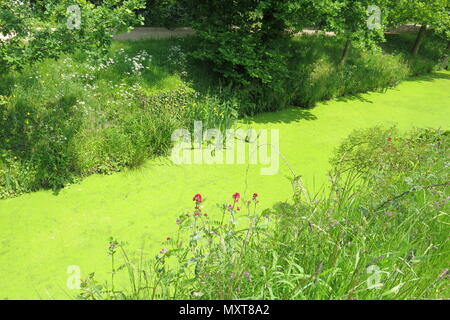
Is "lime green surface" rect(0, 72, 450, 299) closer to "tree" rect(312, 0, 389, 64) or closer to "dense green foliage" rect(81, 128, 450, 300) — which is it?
"dense green foliage" rect(81, 128, 450, 300)

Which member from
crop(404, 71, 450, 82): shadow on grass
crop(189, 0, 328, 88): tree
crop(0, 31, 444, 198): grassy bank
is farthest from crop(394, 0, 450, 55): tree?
crop(189, 0, 328, 88): tree

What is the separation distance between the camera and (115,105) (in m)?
5.55

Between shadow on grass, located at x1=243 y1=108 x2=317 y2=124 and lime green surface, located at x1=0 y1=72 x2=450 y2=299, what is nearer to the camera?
lime green surface, located at x1=0 y1=72 x2=450 y2=299

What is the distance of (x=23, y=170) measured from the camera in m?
4.41

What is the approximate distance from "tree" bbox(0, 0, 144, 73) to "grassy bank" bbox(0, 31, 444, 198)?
1.19 feet

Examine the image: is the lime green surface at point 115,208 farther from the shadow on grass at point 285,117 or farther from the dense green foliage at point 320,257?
the dense green foliage at point 320,257

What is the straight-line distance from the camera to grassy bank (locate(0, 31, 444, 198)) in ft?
15.2

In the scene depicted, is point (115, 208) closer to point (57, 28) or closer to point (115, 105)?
point (115, 105)

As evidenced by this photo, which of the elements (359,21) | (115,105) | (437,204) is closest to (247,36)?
(359,21)

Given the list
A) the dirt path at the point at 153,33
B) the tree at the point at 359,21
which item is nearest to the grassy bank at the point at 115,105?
the dirt path at the point at 153,33

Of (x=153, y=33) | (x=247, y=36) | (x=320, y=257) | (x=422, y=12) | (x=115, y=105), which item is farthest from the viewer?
(x=422, y=12)

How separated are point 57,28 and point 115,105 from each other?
1.50 metres

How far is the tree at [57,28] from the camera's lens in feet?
13.4

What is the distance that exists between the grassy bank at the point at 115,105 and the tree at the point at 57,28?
14.3 inches
